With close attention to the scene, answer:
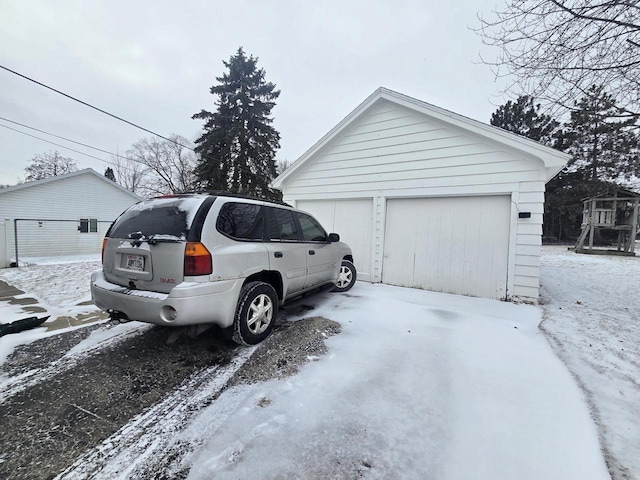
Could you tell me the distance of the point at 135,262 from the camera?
266cm

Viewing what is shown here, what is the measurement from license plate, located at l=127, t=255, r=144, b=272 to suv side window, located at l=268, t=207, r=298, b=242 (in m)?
1.34

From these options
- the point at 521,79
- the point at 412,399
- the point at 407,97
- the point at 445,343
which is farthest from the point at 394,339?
the point at 407,97

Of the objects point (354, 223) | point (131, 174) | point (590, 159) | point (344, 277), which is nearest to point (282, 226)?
point (344, 277)

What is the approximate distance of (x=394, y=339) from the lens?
328 centimetres

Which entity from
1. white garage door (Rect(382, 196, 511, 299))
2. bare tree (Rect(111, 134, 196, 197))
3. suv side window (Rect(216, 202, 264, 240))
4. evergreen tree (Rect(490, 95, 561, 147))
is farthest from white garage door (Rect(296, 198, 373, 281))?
bare tree (Rect(111, 134, 196, 197))

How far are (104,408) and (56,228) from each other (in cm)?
1695

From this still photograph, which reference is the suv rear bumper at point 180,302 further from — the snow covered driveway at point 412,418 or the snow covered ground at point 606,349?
the snow covered ground at point 606,349

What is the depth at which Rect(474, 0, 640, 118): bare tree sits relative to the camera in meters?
3.45

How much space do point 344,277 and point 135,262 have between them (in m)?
3.82

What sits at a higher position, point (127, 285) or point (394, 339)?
point (127, 285)

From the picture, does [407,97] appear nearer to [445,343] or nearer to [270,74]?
[445,343]

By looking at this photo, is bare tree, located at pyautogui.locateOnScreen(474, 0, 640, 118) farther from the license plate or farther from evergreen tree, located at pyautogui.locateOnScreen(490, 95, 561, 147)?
evergreen tree, located at pyautogui.locateOnScreen(490, 95, 561, 147)

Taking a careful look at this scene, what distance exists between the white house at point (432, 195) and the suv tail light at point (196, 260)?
4678mm

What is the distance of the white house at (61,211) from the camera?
12859 mm
